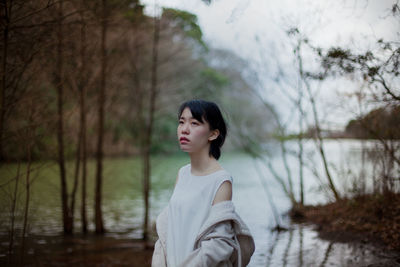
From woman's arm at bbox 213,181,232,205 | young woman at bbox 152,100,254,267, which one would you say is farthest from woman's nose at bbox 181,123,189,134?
woman's arm at bbox 213,181,232,205

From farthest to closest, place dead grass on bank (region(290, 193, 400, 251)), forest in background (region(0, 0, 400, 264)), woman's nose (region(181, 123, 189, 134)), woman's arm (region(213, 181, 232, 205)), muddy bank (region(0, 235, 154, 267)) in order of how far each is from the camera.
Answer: muddy bank (region(0, 235, 154, 267)), dead grass on bank (region(290, 193, 400, 251)), forest in background (region(0, 0, 400, 264)), woman's nose (region(181, 123, 189, 134)), woman's arm (region(213, 181, 232, 205))

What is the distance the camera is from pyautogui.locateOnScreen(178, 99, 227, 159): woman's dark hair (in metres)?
1.95

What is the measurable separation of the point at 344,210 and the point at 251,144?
269 cm

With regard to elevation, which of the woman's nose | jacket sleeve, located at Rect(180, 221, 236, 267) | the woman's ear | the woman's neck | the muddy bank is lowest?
the muddy bank

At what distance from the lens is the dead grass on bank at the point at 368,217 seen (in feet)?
17.6

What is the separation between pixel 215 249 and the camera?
67.3 inches

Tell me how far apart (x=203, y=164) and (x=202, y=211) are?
26cm

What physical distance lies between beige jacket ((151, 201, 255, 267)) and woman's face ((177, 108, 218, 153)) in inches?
12.9

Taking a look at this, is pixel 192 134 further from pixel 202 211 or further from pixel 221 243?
pixel 221 243

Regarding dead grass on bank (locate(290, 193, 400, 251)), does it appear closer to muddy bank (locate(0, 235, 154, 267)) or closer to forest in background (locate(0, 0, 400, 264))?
forest in background (locate(0, 0, 400, 264))

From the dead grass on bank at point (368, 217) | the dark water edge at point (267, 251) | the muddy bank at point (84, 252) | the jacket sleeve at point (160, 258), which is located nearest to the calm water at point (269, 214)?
the dark water edge at point (267, 251)

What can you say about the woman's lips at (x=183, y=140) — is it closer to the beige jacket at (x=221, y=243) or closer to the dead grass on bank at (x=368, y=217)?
the beige jacket at (x=221, y=243)

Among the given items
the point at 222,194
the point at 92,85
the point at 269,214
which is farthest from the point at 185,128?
the point at 269,214

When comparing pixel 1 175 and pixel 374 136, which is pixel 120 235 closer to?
pixel 1 175
